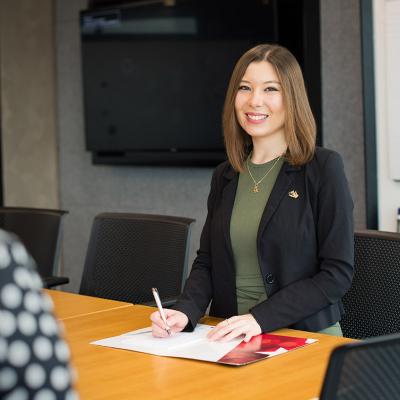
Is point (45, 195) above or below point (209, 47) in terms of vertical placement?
below

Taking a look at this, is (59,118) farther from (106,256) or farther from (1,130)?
(106,256)

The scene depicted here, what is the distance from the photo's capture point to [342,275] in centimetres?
212

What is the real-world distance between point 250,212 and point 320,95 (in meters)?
1.90

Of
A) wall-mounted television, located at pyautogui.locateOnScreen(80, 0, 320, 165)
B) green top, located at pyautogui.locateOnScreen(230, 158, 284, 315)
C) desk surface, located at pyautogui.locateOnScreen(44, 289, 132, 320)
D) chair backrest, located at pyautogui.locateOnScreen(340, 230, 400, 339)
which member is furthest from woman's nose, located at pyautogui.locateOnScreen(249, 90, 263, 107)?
wall-mounted television, located at pyautogui.locateOnScreen(80, 0, 320, 165)

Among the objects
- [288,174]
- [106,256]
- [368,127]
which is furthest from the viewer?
[368,127]

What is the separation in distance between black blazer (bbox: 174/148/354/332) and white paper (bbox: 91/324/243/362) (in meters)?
0.08

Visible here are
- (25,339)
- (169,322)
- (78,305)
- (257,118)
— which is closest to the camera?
(25,339)

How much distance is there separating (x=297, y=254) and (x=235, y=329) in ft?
1.12

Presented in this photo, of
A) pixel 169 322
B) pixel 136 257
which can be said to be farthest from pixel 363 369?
pixel 136 257

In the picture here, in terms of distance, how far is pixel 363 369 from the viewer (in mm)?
1126

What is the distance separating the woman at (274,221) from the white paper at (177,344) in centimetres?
4

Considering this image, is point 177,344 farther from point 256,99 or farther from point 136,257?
point 136,257

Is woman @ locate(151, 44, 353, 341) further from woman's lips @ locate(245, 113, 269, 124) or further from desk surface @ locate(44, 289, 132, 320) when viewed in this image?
desk surface @ locate(44, 289, 132, 320)

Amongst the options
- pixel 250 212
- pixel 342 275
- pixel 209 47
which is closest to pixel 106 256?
pixel 250 212
